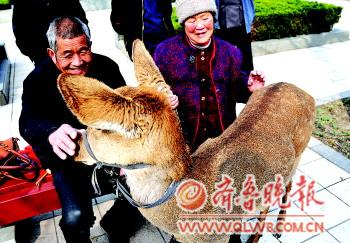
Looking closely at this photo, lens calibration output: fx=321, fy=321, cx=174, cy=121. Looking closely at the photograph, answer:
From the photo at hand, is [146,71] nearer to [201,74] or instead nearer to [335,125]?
[201,74]

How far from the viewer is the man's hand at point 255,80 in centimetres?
309

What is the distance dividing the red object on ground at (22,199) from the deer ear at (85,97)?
2.15 m

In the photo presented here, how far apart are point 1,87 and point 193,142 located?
570cm

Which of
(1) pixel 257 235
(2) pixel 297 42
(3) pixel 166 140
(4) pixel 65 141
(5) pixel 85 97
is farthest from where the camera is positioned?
(2) pixel 297 42

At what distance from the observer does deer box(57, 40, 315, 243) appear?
1626 millimetres

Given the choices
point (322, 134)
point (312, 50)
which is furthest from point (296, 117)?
point (312, 50)

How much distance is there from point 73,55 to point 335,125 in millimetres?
4905

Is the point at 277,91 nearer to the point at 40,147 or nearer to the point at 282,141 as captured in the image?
the point at 282,141

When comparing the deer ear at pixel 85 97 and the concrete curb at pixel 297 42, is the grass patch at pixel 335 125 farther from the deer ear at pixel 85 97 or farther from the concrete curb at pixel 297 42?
the deer ear at pixel 85 97

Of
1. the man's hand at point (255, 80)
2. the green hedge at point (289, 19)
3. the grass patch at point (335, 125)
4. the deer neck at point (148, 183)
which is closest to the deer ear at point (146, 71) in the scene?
the deer neck at point (148, 183)

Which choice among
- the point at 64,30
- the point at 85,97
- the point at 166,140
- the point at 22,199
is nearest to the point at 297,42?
the point at 64,30

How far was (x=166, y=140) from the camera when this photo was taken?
1923 millimetres

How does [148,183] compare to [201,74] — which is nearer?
[148,183]

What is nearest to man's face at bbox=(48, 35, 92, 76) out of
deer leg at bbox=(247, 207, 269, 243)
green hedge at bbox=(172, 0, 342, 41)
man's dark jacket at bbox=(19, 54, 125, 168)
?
man's dark jacket at bbox=(19, 54, 125, 168)
